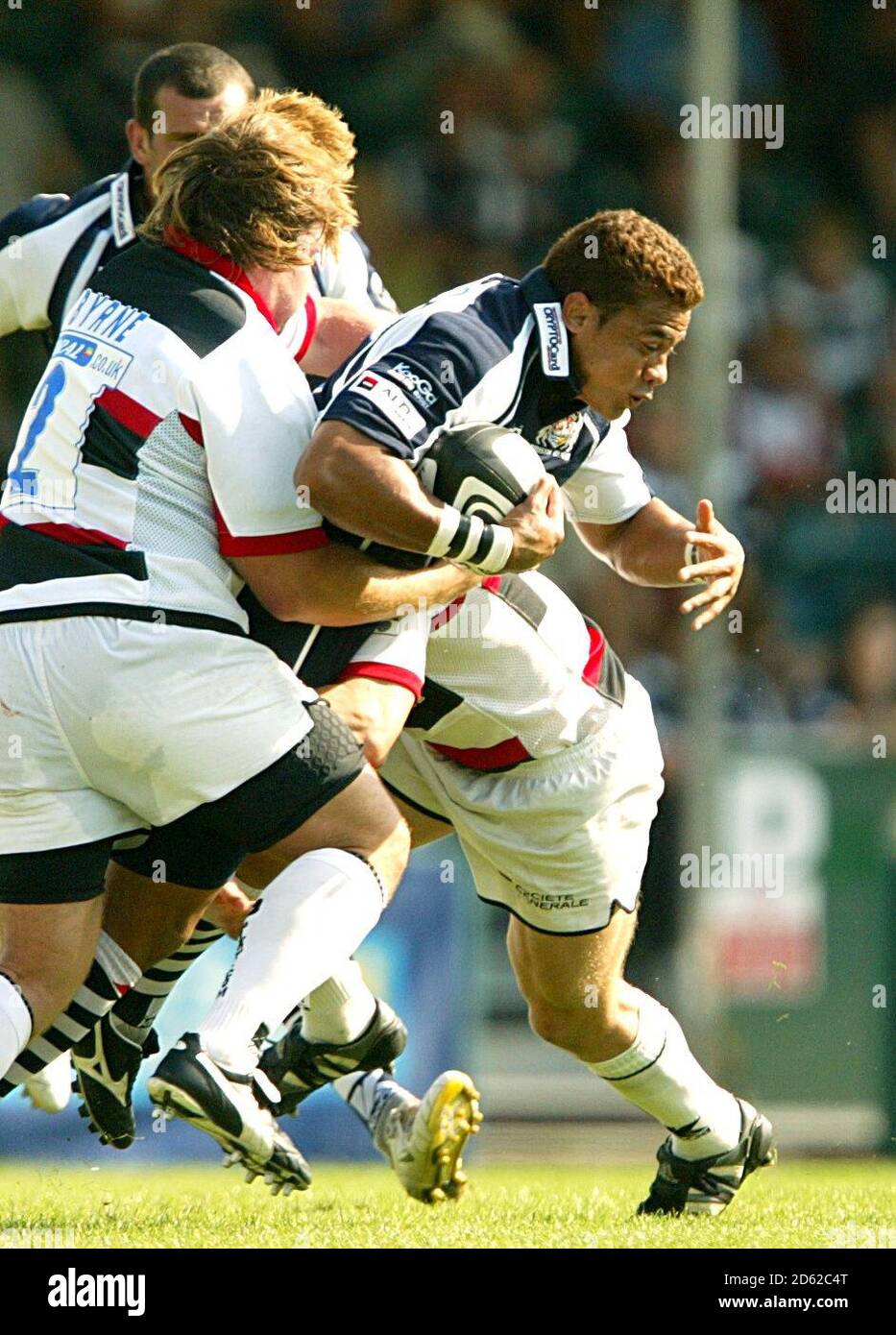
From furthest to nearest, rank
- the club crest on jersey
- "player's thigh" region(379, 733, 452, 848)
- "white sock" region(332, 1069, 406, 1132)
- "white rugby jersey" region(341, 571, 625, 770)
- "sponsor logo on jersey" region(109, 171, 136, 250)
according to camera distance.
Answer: "sponsor logo on jersey" region(109, 171, 136, 250) < "white sock" region(332, 1069, 406, 1132) < "player's thigh" region(379, 733, 452, 848) < "white rugby jersey" region(341, 571, 625, 770) < the club crest on jersey

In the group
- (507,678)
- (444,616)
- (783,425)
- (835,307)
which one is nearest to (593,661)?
(507,678)

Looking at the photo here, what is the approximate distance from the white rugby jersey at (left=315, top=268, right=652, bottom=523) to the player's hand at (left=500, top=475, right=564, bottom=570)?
0.65ft

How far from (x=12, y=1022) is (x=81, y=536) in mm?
992

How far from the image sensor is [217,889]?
16.3ft

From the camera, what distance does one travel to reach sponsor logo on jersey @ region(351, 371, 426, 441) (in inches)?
171

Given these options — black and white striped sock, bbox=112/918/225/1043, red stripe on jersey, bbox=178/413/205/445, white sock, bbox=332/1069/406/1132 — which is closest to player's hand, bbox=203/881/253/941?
black and white striped sock, bbox=112/918/225/1043

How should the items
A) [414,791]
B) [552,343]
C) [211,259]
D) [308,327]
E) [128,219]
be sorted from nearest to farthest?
1. [211,259]
2. [552,343]
3. [308,327]
4. [414,791]
5. [128,219]

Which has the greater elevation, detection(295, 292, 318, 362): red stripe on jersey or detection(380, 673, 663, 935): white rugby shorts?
detection(295, 292, 318, 362): red stripe on jersey

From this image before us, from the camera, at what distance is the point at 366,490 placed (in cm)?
425

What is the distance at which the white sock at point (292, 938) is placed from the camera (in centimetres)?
423

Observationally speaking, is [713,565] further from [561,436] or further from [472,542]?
[472,542]

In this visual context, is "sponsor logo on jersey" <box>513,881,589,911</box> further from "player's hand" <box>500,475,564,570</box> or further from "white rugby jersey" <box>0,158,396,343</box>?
"white rugby jersey" <box>0,158,396,343</box>

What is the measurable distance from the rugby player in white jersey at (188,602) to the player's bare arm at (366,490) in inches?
4.1
